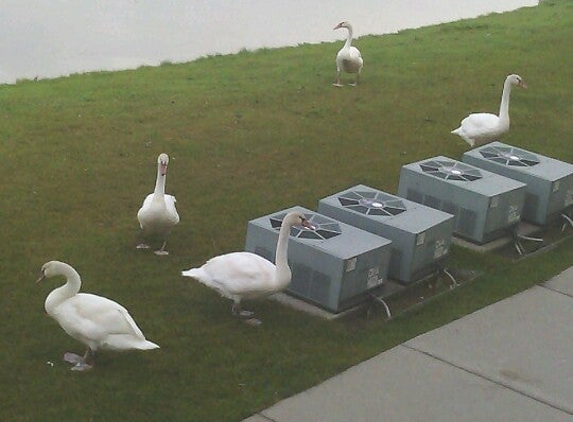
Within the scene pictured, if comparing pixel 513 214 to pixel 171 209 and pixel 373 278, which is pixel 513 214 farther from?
pixel 171 209

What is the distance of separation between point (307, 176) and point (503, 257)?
2.44m

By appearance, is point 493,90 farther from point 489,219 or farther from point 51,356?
point 51,356

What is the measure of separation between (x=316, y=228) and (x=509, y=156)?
287 cm

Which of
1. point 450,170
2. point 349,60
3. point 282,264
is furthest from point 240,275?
point 349,60

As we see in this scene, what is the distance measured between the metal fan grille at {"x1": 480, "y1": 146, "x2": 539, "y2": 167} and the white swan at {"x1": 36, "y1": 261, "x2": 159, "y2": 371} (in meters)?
4.50

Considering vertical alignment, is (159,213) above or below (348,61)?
below

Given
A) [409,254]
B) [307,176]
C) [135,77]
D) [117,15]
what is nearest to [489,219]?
[409,254]

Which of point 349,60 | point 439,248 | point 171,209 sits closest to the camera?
point 439,248

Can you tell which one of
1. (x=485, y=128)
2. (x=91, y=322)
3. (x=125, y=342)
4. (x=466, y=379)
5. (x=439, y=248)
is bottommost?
(x=466, y=379)

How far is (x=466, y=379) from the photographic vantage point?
258 inches

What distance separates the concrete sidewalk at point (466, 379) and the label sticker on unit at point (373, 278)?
0.58 metres

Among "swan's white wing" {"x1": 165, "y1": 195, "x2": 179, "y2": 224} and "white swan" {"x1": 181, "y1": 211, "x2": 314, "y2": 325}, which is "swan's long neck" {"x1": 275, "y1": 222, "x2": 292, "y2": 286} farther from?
"swan's white wing" {"x1": 165, "y1": 195, "x2": 179, "y2": 224}

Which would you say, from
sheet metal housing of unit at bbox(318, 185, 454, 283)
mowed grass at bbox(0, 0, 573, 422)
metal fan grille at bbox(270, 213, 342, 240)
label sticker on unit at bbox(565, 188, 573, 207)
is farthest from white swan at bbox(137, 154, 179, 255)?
label sticker on unit at bbox(565, 188, 573, 207)

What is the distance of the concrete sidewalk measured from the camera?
6.09m
